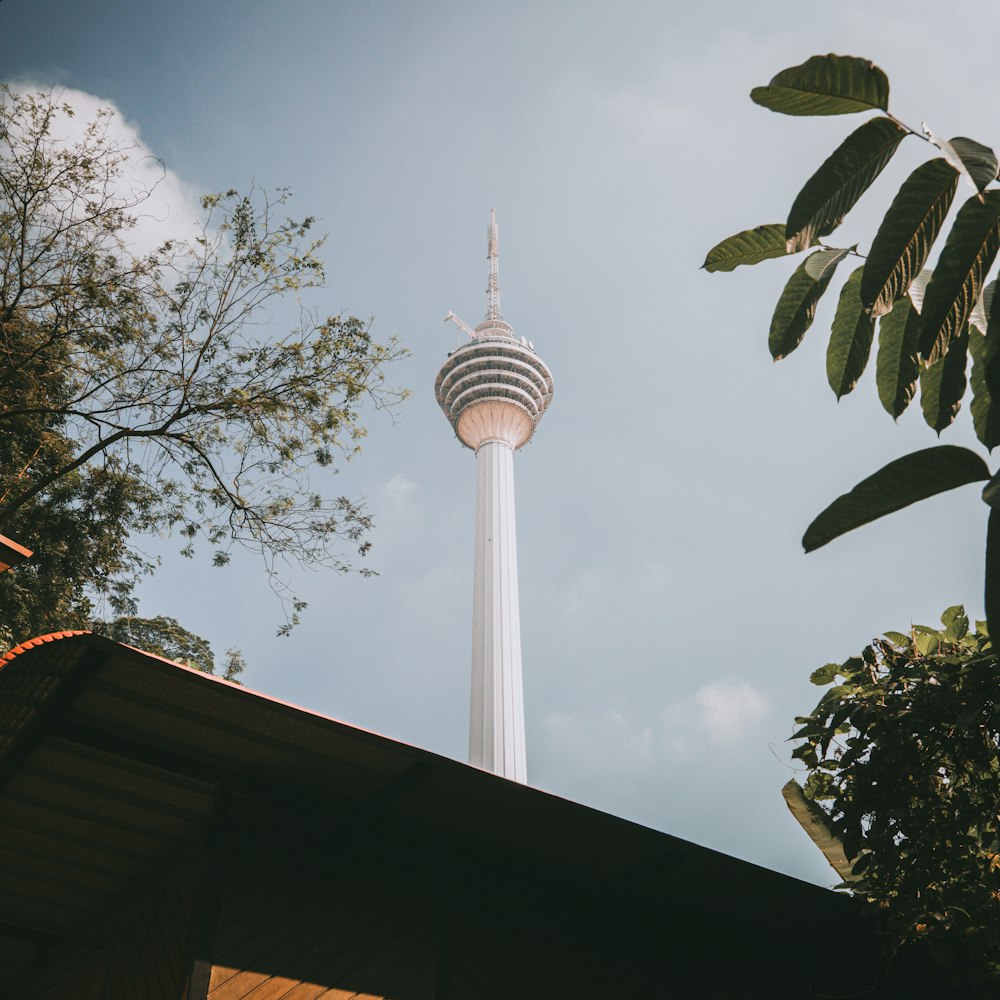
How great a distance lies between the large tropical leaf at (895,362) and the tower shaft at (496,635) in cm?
3081

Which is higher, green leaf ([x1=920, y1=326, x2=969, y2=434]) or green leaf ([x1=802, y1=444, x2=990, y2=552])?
green leaf ([x1=920, y1=326, x2=969, y2=434])

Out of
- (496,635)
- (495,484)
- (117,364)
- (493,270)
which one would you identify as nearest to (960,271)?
(117,364)

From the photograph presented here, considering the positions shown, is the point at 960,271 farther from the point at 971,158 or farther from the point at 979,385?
the point at 979,385

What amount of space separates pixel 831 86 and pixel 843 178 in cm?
15

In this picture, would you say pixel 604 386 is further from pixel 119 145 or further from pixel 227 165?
pixel 119 145

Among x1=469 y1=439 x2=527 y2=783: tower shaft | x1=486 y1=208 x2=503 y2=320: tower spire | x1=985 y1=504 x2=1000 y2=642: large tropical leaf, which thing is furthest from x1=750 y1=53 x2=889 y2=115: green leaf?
x1=486 y1=208 x2=503 y2=320: tower spire

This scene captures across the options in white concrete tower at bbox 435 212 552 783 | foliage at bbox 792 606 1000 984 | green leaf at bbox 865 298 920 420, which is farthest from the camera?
white concrete tower at bbox 435 212 552 783

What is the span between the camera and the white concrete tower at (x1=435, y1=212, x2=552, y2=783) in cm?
3338

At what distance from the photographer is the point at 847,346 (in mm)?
1867

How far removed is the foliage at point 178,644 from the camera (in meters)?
→ 18.0

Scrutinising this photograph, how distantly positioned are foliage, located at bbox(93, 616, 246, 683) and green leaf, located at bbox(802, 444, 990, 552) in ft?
55.8

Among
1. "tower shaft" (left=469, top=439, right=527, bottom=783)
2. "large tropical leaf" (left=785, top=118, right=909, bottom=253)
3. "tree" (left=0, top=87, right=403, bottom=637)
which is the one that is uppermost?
"tower shaft" (left=469, top=439, right=527, bottom=783)

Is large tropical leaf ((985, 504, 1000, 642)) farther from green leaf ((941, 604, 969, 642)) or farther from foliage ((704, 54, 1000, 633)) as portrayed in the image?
green leaf ((941, 604, 969, 642))

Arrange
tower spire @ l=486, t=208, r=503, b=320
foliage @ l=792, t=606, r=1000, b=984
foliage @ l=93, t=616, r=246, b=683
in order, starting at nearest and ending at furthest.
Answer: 1. foliage @ l=792, t=606, r=1000, b=984
2. foliage @ l=93, t=616, r=246, b=683
3. tower spire @ l=486, t=208, r=503, b=320
